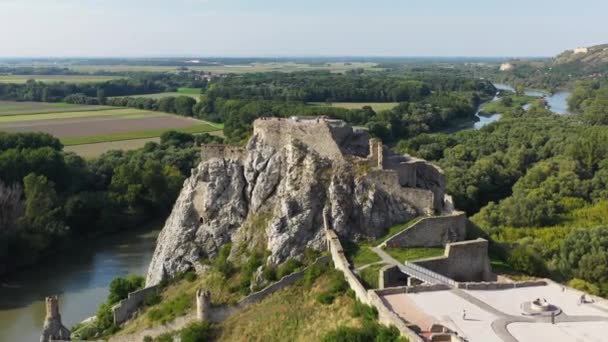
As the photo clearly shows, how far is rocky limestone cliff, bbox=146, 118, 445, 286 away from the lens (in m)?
32.4

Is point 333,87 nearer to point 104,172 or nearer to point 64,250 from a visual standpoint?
point 104,172

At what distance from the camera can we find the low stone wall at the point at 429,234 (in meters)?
31.2

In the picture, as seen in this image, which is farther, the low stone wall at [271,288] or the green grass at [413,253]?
Result: the low stone wall at [271,288]

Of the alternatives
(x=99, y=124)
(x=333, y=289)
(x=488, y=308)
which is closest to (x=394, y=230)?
(x=333, y=289)

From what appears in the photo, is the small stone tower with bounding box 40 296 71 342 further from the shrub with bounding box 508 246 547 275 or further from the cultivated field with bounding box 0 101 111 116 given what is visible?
the cultivated field with bounding box 0 101 111 116

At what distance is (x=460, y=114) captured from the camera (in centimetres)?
12600

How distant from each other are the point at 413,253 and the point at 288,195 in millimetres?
7031

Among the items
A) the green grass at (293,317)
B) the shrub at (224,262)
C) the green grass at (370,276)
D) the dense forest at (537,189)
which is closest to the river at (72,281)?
the shrub at (224,262)

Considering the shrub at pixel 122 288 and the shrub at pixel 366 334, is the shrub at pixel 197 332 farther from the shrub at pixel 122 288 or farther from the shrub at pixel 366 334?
the shrub at pixel 122 288

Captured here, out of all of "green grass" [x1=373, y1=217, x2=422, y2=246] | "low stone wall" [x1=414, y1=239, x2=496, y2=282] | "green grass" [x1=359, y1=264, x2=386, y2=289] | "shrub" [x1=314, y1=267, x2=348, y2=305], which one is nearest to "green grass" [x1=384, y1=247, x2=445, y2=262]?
"low stone wall" [x1=414, y1=239, x2=496, y2=282]

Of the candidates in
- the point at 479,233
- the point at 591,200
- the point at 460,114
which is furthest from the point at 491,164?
the point at 460,114

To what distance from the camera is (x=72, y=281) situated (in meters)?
50.8

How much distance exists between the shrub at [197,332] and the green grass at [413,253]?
8.98 meters

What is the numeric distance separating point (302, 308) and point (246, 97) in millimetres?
118106
